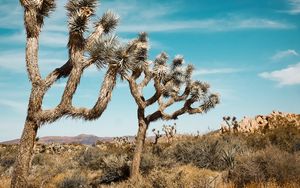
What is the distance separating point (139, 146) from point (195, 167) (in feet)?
8.00

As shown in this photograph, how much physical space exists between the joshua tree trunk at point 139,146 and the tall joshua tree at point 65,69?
380 cm

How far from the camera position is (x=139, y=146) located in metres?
13.8

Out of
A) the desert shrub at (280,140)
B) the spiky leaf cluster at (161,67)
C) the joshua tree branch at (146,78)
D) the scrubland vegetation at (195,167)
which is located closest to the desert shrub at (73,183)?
the scrubland vegetation at (195,167)

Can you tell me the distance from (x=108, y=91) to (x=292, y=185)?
5.27 m

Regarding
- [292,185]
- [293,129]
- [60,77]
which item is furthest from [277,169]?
[293,129]

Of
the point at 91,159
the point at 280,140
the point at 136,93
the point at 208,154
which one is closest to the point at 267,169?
the point at 136,93

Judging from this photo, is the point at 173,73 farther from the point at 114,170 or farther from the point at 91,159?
the point at 91,159

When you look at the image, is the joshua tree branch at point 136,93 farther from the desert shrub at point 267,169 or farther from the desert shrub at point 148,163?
the desert shrub at point 267,169

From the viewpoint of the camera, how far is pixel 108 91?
1040 cm

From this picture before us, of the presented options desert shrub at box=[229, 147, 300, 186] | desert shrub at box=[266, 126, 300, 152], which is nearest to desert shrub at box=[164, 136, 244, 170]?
desert shrub at box=[266, 126, 300, 152]

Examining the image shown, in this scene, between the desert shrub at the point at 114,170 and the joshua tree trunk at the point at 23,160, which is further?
the desert shrub at the point at 114,170

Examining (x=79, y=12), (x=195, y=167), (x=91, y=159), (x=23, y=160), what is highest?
(x=79, y=12)

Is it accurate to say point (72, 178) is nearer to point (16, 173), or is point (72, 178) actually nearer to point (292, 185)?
point (16, 173)

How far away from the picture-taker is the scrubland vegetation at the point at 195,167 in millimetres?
8852
